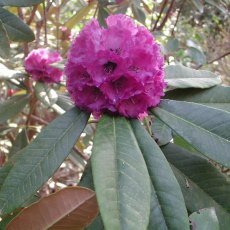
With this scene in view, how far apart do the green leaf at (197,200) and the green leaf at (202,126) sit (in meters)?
0.14

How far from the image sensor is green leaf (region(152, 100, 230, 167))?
2.50 ft

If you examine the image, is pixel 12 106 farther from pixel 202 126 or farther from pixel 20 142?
pixel 202 126

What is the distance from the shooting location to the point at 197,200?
864mm

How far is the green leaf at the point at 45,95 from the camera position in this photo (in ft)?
4.23

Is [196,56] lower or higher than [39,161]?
lower

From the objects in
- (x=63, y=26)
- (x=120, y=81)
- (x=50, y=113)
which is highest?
(x=120, y=81)

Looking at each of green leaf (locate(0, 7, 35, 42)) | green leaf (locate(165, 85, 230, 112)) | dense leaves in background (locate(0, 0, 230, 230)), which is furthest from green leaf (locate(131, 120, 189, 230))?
green leaf (locate(0, 7, 35, 42))

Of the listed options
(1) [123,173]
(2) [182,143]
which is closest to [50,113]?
(2) [182,143]

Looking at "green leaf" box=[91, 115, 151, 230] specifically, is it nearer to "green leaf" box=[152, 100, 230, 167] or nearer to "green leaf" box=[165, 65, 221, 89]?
"green leaf" box=[152, 100, 230, 167]

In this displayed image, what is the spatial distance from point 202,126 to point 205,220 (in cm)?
20

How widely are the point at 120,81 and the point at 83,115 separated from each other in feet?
0.33

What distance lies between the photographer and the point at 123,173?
0.65 metres

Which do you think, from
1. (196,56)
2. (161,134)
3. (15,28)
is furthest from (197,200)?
(196,56)

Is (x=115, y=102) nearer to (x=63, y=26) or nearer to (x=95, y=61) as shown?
(x=95, y=61)
